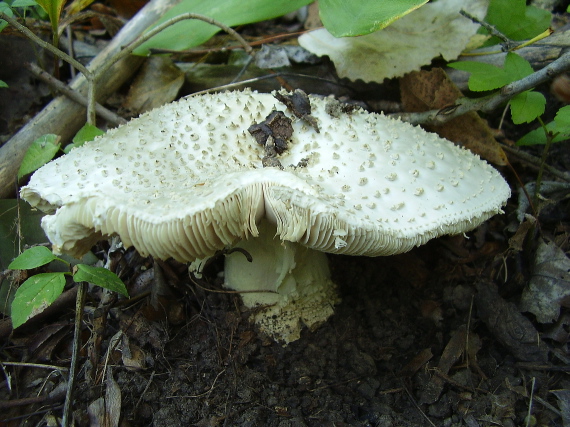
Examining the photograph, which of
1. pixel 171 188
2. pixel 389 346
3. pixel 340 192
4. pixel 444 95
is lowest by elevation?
pixel 389 346

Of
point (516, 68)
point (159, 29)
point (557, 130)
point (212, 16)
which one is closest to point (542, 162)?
point (557, 130)

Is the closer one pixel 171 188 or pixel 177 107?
pixel 171 188

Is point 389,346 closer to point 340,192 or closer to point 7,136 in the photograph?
point 340,192

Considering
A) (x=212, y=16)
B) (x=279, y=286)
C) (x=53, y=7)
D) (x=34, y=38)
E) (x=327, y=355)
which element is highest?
(x=53, y=7)

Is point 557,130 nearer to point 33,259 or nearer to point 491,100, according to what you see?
point 491,100

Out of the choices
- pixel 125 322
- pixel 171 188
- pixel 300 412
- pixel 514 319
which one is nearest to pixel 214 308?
pixel 125 322

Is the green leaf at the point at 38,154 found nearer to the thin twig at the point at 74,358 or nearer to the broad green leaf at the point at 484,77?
the thin twig at the point at 74,358

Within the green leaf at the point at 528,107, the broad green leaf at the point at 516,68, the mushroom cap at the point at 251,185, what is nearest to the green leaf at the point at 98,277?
the mushroom cap at the point at 251,185
